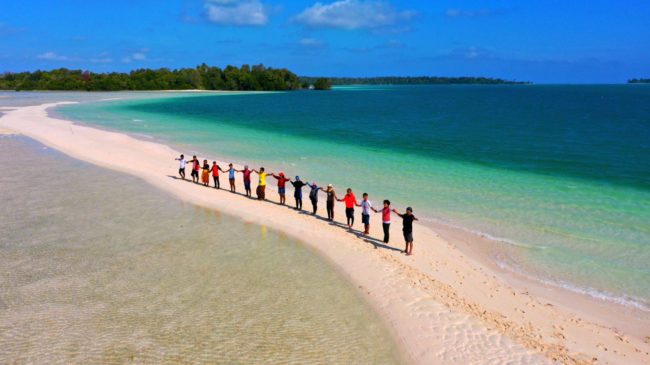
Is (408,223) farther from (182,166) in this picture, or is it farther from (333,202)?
(182,166)

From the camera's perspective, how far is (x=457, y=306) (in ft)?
32.8

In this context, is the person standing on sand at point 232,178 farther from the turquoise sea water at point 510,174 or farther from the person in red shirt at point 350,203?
the person in red shirt at point 350,203

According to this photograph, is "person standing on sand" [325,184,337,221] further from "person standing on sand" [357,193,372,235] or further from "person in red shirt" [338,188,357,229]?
"person standing on sand" [357,193,372,235]

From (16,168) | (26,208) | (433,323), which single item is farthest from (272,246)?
(16,168)

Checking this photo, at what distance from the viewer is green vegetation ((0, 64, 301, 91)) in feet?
531

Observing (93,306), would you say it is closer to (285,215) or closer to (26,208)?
(285,215)

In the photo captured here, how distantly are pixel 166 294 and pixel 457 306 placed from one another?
653cm

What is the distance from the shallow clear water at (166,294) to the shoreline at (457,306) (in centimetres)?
64

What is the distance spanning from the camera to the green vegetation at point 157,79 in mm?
162000

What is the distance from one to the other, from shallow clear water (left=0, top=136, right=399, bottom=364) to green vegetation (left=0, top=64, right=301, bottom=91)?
164922mm

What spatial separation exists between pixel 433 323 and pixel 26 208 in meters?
15.6

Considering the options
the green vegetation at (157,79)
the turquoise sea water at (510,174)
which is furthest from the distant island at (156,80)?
the turquoise sea water at (510,174)

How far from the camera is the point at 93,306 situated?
9711 mm

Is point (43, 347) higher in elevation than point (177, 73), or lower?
lower
